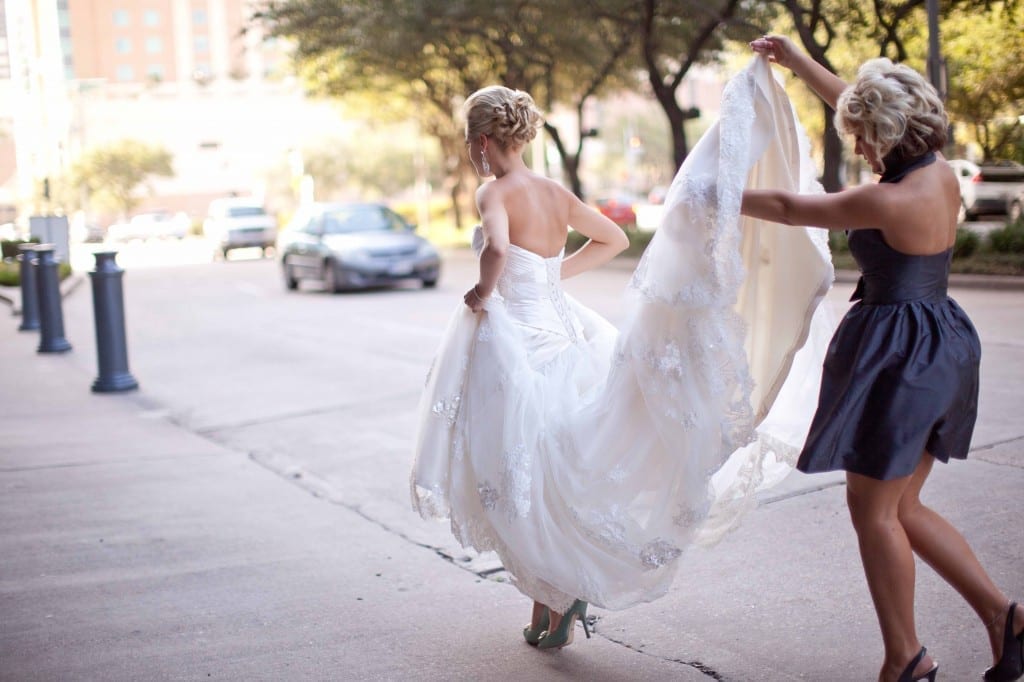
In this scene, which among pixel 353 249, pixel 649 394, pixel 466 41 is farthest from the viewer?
pixel 466 41

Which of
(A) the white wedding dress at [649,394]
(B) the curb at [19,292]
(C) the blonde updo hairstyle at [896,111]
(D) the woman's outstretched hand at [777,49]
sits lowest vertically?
(B) the curb at [19,292]

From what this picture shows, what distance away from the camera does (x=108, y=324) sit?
1034 cm

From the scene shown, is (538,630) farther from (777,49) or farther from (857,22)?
(857,22)

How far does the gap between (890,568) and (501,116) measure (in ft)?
6.27

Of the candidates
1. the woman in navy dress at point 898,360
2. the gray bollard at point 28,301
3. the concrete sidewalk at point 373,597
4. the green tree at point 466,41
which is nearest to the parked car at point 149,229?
the green tree at point 466,41

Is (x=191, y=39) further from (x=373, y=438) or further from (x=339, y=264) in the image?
(x=373, y=438)

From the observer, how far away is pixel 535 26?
2625cm

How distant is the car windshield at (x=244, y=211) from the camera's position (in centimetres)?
3844

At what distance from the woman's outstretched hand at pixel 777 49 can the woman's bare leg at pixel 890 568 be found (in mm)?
1381

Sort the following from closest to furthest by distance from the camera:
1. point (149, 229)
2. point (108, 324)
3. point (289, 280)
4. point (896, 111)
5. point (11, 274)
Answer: point (896, 111) → point (108, 324) → point (289, 280) → point (11, 274) → point (149, 229)

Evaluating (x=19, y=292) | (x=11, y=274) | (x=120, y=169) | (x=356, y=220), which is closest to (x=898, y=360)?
(x=356, y=220)

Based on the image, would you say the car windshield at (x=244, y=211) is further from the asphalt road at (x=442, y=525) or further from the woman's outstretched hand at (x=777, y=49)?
the woman's outstretched hand at (x=777, y=49)

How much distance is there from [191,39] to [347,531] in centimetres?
12134

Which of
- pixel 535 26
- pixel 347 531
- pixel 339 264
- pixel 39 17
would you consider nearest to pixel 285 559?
pixel 347 531
